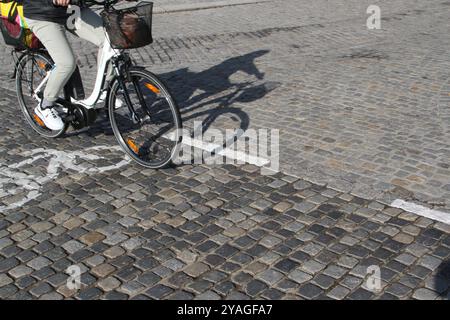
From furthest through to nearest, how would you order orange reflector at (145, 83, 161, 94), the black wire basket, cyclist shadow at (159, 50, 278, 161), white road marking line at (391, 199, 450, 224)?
cyclist shadow at (159, 50, 278, 161) → orange reflector at (145, 83, 161, 94) → the black wire basket → white road marking line at (391, 199, 450, 224)

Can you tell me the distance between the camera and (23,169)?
551 cm

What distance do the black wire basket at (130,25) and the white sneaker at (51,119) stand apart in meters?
1.31

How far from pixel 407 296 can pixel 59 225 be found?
2543 millimetres

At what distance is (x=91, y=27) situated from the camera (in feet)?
18.1

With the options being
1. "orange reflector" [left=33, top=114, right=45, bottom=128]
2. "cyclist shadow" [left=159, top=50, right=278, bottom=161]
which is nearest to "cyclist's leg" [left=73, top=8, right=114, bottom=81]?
"orange reflector" [left=33, top=114, right=45, bottom=128]

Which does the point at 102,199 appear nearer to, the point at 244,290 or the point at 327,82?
the point at 244,290

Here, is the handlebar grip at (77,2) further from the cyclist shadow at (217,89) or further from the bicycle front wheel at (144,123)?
the cyclist shadow at (217,89)

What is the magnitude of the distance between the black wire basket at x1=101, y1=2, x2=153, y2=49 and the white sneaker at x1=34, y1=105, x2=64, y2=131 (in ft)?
4.30

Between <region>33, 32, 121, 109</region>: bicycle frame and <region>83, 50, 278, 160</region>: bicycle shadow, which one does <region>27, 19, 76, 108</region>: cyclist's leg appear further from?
<region>83, 50, 278, 160</region>: bicycle shadow

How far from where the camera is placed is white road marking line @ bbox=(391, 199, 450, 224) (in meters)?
4.43

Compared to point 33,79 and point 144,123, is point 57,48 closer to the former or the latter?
point 33,79

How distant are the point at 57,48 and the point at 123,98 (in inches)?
30.0

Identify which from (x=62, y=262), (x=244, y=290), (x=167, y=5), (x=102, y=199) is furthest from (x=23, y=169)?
(x=167, y=5)

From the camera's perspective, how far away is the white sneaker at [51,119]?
19.4 feet
